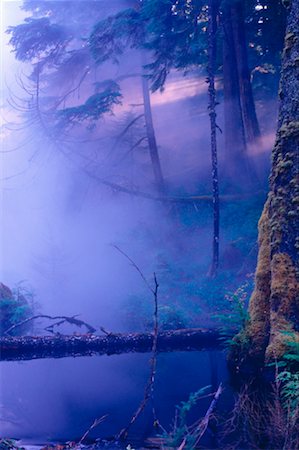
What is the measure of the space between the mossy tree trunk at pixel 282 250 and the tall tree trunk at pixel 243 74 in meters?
8.74

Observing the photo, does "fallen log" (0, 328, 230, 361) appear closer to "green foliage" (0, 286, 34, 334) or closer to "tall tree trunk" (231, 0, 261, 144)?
"green foliage" (0, 286, 34, 334)

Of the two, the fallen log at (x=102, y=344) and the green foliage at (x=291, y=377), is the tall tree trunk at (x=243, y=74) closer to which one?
the fallen log at (x=102, y=344)

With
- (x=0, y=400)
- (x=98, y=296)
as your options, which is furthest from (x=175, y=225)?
(x=0, y=400)

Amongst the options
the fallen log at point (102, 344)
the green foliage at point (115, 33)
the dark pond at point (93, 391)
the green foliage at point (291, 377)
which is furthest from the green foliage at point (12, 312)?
the green foliage at point (115, 33)

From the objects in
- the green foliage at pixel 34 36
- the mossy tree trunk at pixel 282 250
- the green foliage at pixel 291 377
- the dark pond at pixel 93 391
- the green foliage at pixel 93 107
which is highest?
the green foliage at pixel 34 36

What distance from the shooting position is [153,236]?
56.3 feet

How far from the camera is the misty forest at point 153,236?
20.9ft

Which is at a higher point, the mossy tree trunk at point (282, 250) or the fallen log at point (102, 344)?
the mossy tree trunk at point (282, 250)

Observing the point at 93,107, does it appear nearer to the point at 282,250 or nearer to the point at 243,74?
the point at 243,74

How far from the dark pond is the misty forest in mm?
37

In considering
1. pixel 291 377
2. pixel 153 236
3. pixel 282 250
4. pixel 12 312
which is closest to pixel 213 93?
pixel 153 236

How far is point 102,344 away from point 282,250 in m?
4.26

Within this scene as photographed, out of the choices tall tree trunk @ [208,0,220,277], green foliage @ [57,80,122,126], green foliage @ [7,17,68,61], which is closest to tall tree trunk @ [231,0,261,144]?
tall tree trunk @ [208,0,220,277]

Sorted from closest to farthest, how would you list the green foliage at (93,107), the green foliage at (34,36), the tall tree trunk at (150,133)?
1. the green foliage at (34,36)
2. the green foliage at (93,107)
3. the tall tree trunk at (150,133)
